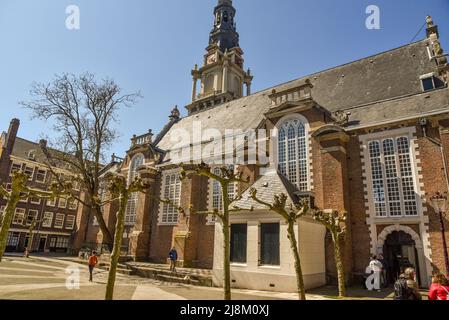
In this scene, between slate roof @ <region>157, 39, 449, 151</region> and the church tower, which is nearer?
slate roof @ <region>157, 39, 449, 151</region>

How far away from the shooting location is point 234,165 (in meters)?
22.3

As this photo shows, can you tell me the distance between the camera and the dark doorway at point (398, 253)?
1523 centimetres

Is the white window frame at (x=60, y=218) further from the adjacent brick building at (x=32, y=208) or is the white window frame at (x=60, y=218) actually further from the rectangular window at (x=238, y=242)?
the rectangular window at (x=238, y=242)

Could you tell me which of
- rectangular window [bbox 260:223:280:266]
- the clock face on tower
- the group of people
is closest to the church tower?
the clock face on tower

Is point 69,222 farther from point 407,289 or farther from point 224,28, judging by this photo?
point 407,289

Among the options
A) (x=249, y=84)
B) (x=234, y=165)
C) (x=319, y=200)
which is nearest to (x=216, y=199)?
(x=234, y=165)

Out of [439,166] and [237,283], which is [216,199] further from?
[439,166]

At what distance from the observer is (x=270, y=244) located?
15.0 m

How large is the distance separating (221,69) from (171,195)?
941 inches

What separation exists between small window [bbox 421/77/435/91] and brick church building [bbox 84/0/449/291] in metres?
0.08

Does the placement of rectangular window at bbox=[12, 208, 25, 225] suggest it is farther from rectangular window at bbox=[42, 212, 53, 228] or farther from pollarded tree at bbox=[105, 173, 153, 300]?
pollarded tree at bbox=[105, 173, 153, 300]

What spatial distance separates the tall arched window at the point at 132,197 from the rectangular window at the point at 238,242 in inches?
647

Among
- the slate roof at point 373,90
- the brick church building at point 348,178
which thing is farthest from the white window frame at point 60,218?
the slate roof at point 373,90

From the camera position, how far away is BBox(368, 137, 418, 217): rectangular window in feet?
52.1
